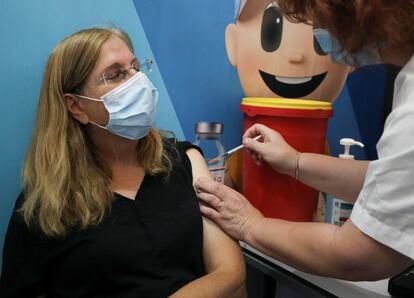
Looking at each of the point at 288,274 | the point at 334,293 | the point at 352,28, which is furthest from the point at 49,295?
the point at 352,28

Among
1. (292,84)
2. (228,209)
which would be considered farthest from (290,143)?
(228,209)

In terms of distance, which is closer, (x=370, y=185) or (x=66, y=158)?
(x=370, y=185)

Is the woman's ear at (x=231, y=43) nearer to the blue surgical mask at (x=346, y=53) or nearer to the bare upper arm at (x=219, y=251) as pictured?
the blue surgical mask at (x=346, y=53)

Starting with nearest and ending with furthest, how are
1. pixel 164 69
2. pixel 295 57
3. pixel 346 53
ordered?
pixel 346 53 < pixel 295 57 < pixel 164 69

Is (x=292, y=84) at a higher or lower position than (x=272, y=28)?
lower

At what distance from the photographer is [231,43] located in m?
1.58

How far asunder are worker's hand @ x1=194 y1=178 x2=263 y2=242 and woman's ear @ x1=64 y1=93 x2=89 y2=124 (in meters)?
0.41

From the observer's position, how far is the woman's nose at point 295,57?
4.70 feet

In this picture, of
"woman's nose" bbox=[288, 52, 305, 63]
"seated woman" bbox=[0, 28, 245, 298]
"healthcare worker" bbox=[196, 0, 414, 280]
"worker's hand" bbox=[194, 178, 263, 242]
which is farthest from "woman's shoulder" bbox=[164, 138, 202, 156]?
"woman's nose" bbox=[288, 52, 305, 63]

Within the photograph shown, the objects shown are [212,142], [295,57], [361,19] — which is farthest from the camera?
[212,142]

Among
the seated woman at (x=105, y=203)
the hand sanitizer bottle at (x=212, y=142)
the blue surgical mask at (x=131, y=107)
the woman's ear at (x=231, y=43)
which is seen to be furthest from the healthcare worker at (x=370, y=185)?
the woman's ear at (x=231, y=43)

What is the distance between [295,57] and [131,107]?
64cm

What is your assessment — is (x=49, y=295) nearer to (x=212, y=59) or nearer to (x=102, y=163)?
(x=102, y=163)

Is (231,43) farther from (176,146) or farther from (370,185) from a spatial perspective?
(370,185)
